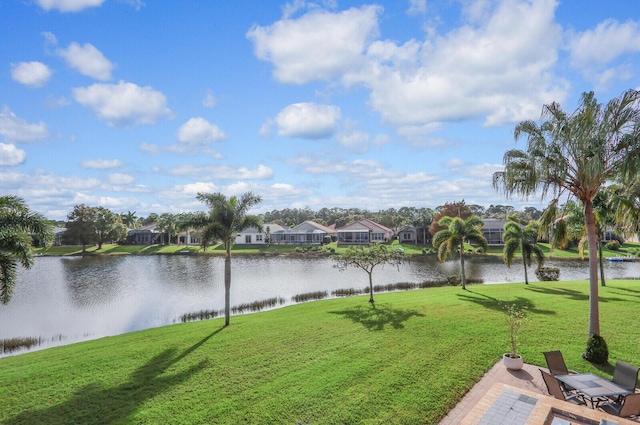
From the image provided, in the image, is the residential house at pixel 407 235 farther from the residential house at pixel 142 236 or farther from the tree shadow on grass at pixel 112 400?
the tree shadow on grass at pixel 112 400

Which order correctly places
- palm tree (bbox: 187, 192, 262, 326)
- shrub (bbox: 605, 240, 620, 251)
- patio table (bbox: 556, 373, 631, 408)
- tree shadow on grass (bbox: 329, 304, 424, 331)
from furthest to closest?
shrub (bbox: 605, 240, 620, 251)
palm tree (bbox: 187, 192, 262, 326)
tree shadow on grass (bbox: 329, 304, 424, 331)
patio table (bbox: 556, 373, 631, 408)

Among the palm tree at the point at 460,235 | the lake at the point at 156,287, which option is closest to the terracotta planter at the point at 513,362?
the palm tree at the point at 460,235

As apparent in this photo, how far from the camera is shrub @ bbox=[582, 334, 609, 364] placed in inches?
351

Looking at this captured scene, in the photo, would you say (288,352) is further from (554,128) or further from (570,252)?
(570,252)

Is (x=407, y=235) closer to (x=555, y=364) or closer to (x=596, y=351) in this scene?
(x=596, y=351)

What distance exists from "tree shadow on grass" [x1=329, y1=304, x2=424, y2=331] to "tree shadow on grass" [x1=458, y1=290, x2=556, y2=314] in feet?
12.8

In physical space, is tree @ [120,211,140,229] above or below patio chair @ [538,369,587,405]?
above

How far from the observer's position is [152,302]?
2319 cm

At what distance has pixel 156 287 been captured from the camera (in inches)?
1113

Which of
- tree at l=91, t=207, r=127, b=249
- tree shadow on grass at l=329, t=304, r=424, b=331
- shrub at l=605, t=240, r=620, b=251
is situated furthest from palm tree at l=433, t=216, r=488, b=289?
tree at l=91, t=207, r=127, b=249

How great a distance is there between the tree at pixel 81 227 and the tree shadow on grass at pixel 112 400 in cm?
6361

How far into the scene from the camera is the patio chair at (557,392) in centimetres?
663

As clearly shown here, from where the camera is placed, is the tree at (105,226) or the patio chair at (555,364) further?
the tree at (105,226)

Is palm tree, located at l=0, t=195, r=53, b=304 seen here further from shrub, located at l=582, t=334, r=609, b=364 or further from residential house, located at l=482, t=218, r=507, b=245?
residential house, located at l=482, t=218, r=507, b=245
